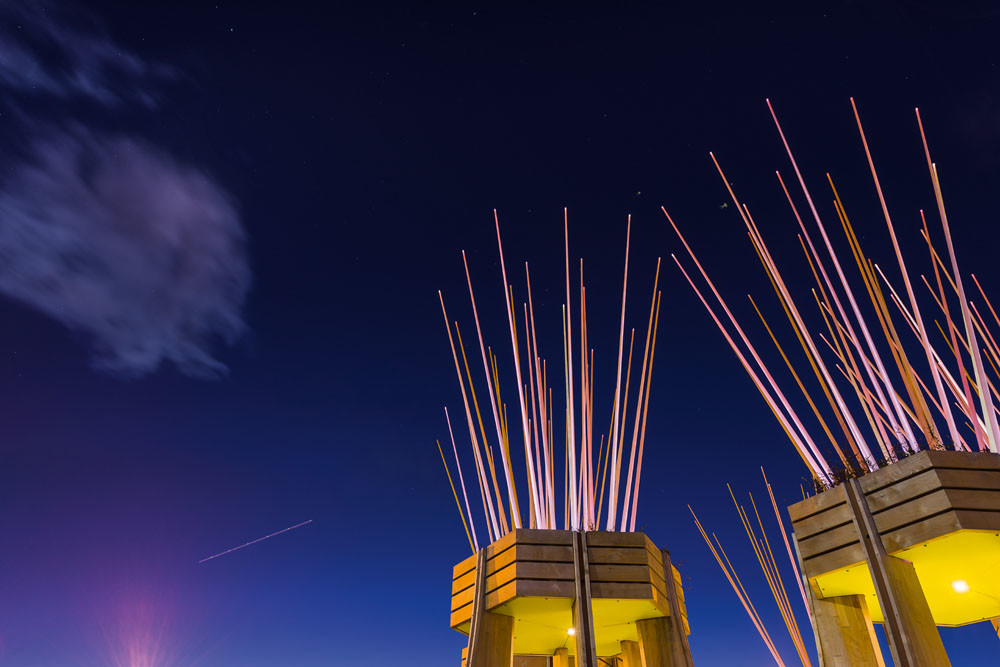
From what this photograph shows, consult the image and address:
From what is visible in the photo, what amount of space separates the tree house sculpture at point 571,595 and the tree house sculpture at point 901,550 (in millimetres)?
1690

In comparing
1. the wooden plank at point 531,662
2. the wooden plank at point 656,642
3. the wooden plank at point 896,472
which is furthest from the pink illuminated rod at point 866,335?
the wooden plank at point 531,662

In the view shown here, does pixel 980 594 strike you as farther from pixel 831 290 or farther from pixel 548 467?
pixel 548 467

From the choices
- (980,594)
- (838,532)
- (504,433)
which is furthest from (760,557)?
(504,433)

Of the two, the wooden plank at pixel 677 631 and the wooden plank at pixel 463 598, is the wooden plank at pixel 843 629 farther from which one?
the wooden plank at pixel 463 598

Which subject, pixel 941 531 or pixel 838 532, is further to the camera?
pixel 838 532

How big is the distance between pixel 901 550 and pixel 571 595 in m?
3.30

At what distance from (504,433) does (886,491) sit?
4.67 meters

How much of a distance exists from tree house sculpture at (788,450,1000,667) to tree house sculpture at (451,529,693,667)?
66.5 inches

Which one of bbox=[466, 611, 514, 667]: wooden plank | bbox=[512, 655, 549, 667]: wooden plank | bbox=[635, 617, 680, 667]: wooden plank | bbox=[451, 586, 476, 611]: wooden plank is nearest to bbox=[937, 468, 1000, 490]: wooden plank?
bbox=[635, 617, 680, 667]: wooden plank

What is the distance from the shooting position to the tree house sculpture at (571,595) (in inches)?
270

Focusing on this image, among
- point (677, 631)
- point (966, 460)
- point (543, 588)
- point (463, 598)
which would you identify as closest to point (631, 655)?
point (677, 631)

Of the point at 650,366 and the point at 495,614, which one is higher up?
the point at 650,366

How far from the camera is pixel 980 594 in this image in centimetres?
691

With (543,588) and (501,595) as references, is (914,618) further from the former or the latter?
(501,595)
